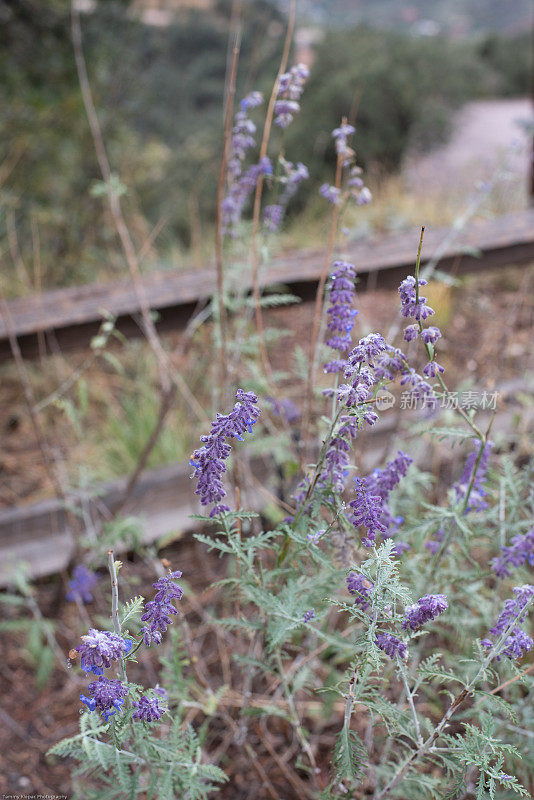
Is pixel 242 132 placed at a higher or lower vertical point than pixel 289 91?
lower

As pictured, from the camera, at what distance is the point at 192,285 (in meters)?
2.71

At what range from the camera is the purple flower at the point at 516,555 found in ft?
4.89

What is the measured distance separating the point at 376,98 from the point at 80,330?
911 cm

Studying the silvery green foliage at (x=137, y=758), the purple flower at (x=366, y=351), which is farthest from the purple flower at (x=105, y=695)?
the purple flower at (x=366, y=351)

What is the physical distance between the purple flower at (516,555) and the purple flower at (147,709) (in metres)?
0.85

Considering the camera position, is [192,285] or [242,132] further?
[192,285]

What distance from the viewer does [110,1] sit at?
666 centimetres

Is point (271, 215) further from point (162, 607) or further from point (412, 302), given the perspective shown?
point (162, 607)

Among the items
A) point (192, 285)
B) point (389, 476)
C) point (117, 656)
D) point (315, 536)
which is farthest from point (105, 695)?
point (192, 285)

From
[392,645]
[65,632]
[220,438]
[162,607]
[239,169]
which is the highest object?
[239,169]

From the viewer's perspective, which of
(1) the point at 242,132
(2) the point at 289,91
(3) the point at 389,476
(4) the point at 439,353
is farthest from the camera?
(4) the point at 439,353

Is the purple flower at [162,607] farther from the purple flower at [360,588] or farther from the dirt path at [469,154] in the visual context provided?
the dirt path at [469,154]

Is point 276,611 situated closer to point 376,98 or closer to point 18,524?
point 18,524

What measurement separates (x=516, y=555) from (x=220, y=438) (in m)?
0.84
